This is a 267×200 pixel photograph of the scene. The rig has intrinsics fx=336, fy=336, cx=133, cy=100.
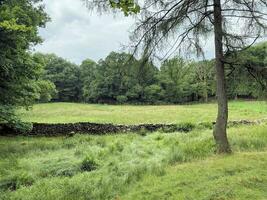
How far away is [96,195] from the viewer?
7605 mm

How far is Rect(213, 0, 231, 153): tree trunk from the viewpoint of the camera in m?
10.3

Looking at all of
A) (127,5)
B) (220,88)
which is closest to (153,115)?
(220,88)

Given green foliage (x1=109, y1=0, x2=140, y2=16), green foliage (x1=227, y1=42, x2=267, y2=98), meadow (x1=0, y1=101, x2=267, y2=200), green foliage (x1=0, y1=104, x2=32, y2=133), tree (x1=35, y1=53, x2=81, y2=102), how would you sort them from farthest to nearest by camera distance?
tree (x1=35, y1=53, x2=81, y2=102), green foliage (x1=0, y1=104, x2=32, y2=133), green foliage (x1=227, y1=42, x2=267, y2=98), meadow (x1=0, y1=101, x2=267, y2=200), green foliage (x1=109, y1=0, x2=140, y2=16)

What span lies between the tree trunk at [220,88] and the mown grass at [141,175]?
513 millimetres

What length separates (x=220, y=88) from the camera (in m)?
10.4

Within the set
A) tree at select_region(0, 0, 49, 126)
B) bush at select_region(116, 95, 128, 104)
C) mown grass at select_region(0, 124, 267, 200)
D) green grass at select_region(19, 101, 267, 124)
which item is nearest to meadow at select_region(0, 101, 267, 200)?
mown grass at select_region(0, 124, 267, 200)

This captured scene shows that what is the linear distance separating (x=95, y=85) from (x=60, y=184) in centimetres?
6155

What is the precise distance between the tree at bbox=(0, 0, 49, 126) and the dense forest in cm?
137

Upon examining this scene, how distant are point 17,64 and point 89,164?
22.2ft

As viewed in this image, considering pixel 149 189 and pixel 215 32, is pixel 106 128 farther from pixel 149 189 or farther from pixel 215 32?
pixel 149 189

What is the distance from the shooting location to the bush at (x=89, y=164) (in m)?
10.4

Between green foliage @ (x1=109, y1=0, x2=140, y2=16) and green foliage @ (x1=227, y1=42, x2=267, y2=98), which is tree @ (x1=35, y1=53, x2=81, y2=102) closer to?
green foliage @ (x1=227, y1=42, x2=267, y2=98)

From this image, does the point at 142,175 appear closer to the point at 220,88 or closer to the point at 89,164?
the point at 89,164

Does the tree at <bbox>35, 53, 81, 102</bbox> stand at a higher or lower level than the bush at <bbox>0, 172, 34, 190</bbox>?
higher
